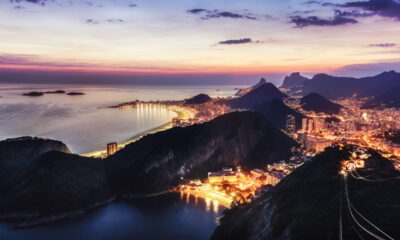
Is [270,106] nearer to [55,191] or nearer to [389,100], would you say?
[389,100]

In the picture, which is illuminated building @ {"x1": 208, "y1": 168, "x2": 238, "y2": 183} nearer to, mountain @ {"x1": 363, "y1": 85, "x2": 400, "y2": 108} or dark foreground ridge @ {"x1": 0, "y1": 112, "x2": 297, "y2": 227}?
dark foreground ridge @ {"x1": 0, "y1": 112, "x2": 297, "y2": 227}

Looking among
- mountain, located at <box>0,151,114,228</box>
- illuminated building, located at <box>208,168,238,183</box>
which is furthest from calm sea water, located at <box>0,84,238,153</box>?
illuminated building, located at <box>208,168,238,183</box>

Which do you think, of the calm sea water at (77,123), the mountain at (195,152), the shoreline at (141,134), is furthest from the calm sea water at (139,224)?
the calm sea water at (77,123)

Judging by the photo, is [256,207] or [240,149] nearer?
[256,207]

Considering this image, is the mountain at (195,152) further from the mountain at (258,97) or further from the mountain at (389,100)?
the mountain at (389,100)

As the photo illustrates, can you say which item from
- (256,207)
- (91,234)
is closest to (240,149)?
(256,207)

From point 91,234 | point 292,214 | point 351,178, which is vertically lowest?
point 91,234

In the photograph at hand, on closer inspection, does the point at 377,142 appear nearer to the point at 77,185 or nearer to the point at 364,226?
the point at 364,226
